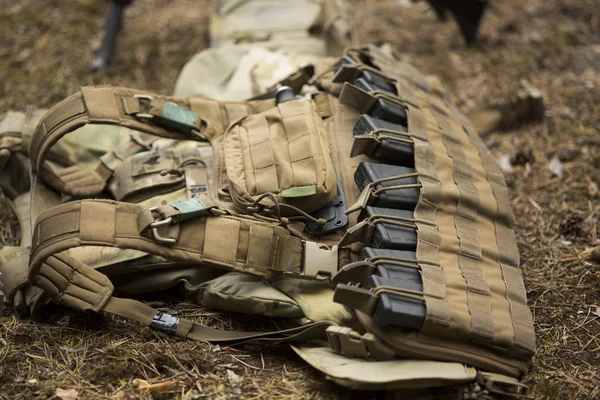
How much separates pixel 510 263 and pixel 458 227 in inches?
12.0

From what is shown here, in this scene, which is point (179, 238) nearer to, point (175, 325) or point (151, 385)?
point (175, 325)

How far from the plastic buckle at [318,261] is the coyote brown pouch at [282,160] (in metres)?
0.24

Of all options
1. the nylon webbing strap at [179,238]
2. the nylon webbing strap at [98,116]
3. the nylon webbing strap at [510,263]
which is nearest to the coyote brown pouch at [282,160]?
the nylon webbing strap at [179,238]

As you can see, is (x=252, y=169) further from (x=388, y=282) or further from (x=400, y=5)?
(x=400, y=5)

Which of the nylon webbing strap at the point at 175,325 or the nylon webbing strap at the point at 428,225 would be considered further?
the nylon webbing strap at the point at 175,325

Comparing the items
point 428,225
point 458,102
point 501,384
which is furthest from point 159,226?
point 458,102

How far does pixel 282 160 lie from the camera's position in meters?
3.08

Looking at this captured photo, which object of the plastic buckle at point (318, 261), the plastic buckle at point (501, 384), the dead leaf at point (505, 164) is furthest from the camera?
the dead leaf at point (505, 164)

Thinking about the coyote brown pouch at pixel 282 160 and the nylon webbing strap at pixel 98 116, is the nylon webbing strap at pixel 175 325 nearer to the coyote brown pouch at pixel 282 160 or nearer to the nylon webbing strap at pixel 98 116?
the coyote brown pouch at pixel 282 160

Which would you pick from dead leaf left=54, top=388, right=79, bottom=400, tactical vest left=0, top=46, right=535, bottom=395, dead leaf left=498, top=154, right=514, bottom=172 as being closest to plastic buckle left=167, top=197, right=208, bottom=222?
tactical vest left=0, top=46, right=535, bottom=395

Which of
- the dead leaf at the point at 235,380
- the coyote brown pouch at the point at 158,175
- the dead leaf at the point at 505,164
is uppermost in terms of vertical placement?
the coyote brown pouch at the point at 158,175

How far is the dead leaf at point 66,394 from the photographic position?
2.56 meters

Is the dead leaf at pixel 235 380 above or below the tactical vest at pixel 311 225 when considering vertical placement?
below

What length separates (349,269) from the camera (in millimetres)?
2684
